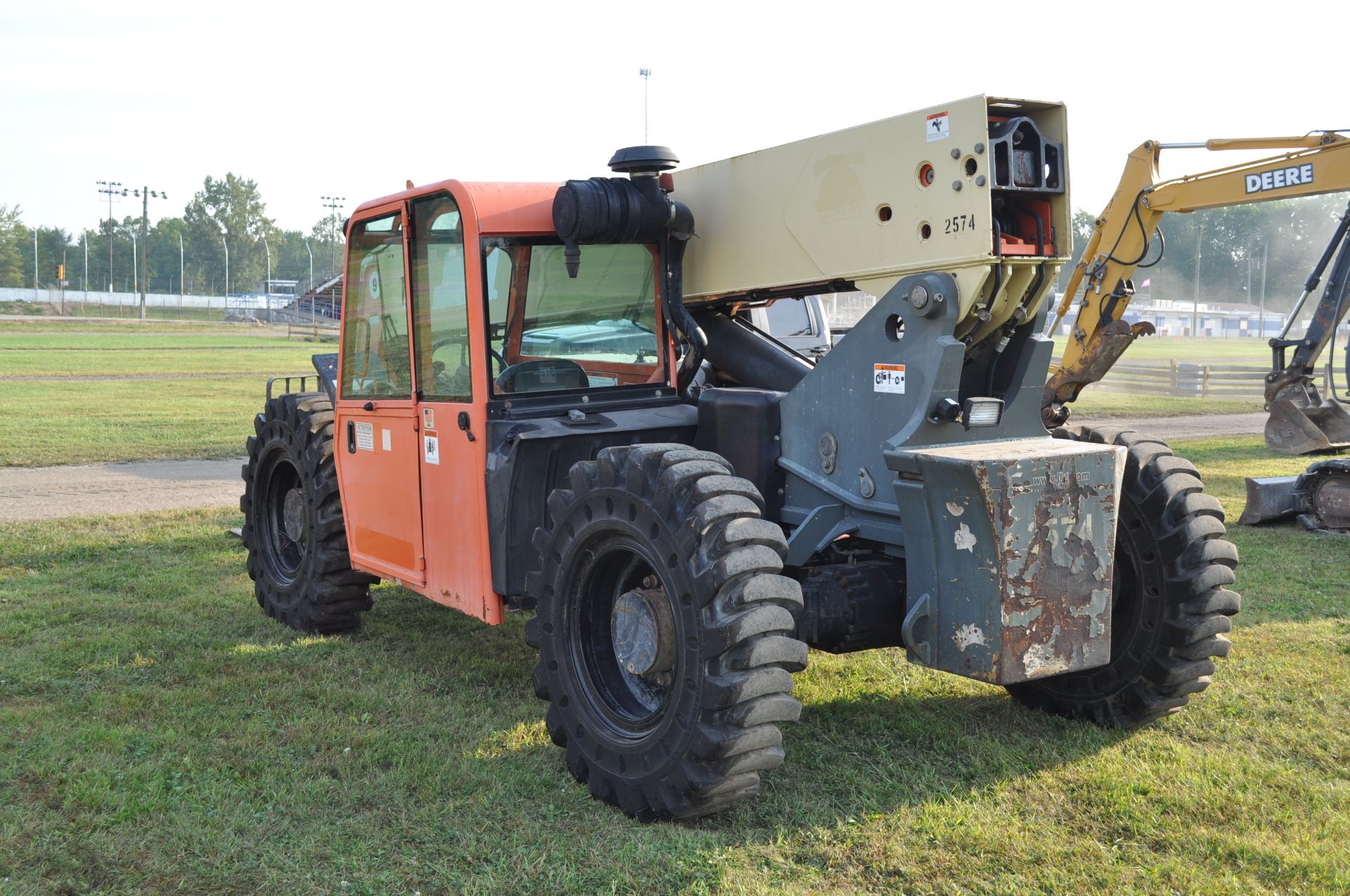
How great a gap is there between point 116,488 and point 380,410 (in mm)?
7409

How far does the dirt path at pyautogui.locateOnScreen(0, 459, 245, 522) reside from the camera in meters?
11.0

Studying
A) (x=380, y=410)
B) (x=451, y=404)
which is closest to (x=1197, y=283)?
(x=380, y=410)

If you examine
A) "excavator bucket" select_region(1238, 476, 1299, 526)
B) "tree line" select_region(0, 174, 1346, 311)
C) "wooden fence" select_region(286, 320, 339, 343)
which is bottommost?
"excavator bucket" select_region(1238, 476, 1299, 526)

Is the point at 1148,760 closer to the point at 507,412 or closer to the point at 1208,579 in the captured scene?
the point at 1208,579

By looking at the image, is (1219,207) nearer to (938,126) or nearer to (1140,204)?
(1140,204)

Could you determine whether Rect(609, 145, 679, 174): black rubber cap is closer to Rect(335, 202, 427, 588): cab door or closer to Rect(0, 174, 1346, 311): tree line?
Rect(335, 202, 427, 588): cab door

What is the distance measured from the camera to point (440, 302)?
5699 millimetres

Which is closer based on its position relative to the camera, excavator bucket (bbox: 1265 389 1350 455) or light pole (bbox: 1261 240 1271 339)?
excavator bucket (bbox: 1265 389 1350 455)

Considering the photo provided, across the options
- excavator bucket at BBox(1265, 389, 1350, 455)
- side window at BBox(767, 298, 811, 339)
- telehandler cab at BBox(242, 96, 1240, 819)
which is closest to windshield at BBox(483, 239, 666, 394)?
telehandler cab at BBox(242, 96, 1240, 819)

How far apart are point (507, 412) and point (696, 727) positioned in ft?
6.10

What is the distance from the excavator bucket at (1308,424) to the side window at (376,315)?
474 inches

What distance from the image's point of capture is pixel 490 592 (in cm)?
534

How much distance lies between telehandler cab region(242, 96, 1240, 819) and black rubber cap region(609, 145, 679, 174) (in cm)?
2

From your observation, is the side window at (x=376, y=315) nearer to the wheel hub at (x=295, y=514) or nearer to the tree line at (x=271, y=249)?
the wheel hub at (x=295, y=514)
